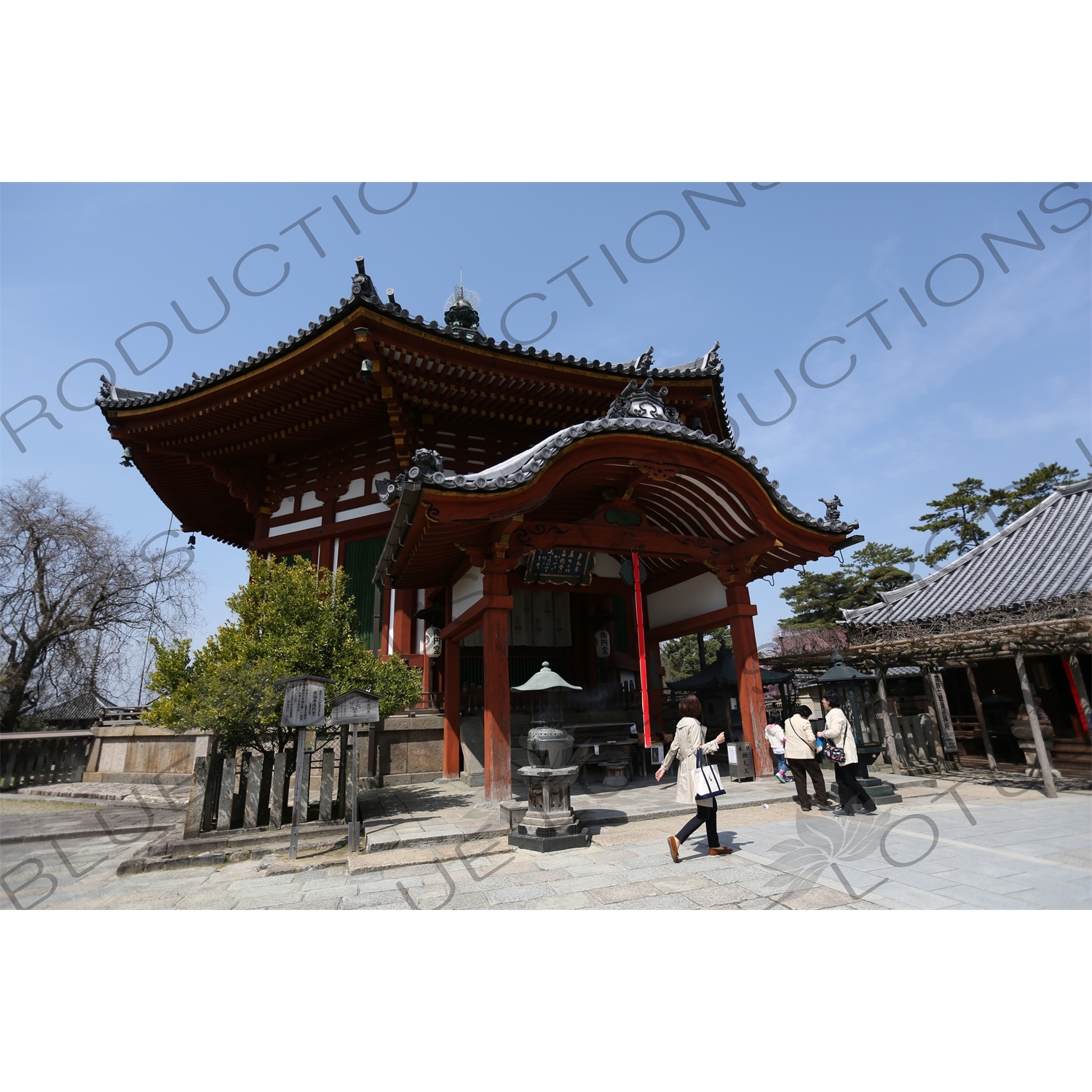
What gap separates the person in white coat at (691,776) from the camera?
17.7 ft

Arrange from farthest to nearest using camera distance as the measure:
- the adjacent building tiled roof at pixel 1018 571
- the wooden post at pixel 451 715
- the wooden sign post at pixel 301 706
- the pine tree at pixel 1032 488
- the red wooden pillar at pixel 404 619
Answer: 1. the pine tree at pixel 1032 488
2. the red wooden pillar at pixel 404 619
3. the wooden post at pixel 451 715
4. the adjacent building tiled roof at pixel 1018 571
5. the wooden sign post at pixel 301 706

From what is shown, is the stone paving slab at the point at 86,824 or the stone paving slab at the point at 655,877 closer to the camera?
the stone paving slab at the point at 655,877

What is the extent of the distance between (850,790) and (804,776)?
2.07 feet

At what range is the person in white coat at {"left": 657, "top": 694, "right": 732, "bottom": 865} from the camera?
5.38 metres

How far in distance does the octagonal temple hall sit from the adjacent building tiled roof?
2936 mm

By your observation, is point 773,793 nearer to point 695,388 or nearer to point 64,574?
point 695,388

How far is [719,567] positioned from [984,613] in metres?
4.09

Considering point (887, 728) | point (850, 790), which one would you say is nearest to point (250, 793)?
point (850, 790)

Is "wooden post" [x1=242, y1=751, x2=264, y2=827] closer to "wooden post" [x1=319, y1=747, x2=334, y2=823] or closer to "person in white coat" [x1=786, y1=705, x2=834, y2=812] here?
"wooden post" [x1=319, y1=747, x2=334, y2=823]

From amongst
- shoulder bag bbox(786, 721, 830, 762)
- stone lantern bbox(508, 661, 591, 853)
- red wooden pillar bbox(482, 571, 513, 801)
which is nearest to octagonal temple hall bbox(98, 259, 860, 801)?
red wooden pillar bbox(482, 571, 513, 801)

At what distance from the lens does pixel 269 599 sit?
319 inches

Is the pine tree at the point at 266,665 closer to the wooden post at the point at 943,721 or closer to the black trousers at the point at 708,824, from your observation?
the black trousers at the point at 708,824

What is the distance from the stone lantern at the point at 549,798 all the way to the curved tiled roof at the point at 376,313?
612cm

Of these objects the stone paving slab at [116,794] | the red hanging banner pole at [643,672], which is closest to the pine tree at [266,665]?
the red hanging banner pole at [643,672]
